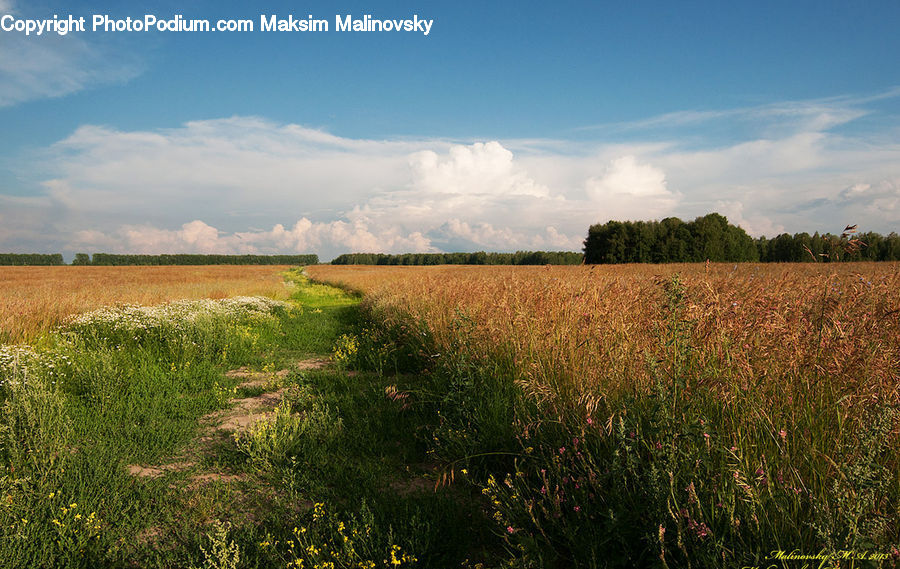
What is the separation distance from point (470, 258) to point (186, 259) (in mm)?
89917

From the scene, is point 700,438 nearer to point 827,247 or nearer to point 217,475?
point 827,247

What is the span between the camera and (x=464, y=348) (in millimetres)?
5570

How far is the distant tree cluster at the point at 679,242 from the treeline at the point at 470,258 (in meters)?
19.9

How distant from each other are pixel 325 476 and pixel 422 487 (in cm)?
94

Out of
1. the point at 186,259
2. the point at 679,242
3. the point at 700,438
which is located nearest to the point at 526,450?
the point at 700,438

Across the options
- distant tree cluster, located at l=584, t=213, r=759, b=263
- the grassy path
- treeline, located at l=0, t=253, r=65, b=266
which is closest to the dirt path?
the grassy path

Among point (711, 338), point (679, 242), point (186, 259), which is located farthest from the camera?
point (186, 259)

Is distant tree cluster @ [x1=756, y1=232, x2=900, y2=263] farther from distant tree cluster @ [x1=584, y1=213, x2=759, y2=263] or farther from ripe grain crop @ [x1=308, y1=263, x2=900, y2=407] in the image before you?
distant tree cluster @ [x1=584, y1=213, x2=759, y2=263]

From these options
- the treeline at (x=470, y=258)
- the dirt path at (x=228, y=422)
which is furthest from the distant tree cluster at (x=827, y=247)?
the treeline at (x=470, y=258)

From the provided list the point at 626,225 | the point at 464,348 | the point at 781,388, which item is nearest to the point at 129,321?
the point at 464,348

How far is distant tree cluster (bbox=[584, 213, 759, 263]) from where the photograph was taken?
40656 millimetres

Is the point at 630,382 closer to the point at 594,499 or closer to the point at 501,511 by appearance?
the point at 594,499

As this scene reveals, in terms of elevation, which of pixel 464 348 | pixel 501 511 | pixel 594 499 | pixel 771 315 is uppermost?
pixel 771 315

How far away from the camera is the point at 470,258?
104 metres
